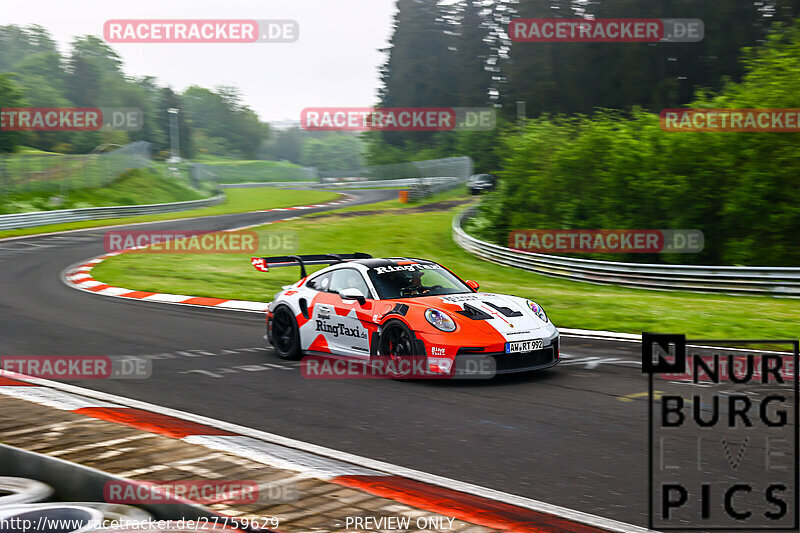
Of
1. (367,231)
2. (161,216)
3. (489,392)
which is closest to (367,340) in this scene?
(489,392)

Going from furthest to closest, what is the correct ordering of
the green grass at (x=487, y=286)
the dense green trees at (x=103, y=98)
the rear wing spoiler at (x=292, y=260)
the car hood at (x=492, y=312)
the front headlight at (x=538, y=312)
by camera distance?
the dense green trees at (x=103, y=98) < the green grass at (x=487, y=286) < the rear wing spoiler at (x=292, y=260) < the front headlight at (x=538, y=312) < the car hood at (x=492, y=312)

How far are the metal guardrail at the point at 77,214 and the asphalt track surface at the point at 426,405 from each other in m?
22.6

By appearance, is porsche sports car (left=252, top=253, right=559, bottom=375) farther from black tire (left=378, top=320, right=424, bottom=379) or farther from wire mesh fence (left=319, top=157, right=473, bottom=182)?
wire mesh fence (left=319, top=157, right=473, bottom=182)

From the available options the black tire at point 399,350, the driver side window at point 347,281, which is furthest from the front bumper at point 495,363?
the driver side window at point 347,281

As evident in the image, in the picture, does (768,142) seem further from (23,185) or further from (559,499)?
(23,185)

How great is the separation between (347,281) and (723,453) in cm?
510

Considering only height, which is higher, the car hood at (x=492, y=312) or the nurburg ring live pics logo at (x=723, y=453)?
the car hood at (x=492, y=312)

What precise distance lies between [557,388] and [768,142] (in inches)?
513

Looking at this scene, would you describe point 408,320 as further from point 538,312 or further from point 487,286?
point 487,286

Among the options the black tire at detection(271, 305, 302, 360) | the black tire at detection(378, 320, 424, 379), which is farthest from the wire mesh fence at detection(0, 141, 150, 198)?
→ the black tire at detection(378, 320, 424, 379)

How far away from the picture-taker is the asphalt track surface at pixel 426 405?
17.9ft

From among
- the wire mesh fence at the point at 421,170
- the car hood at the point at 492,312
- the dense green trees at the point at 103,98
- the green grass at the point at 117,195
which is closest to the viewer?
the car hood at the point at 492,312

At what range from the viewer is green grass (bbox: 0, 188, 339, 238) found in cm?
3441

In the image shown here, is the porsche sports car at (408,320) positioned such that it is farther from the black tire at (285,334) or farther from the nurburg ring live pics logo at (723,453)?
the nurburg ring live pics logo at (723,453)
